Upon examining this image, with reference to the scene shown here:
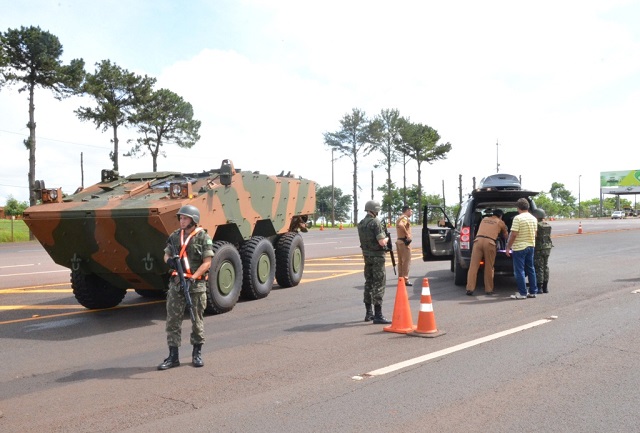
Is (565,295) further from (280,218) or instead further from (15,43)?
(15,43)

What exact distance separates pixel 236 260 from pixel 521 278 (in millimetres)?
4881

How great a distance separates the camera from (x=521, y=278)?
1015 cm

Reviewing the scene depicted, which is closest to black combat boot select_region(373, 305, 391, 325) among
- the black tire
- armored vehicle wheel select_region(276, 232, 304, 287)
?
armored vehicle wheel select_region(276, 232, 304, 287)

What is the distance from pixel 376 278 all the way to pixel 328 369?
8.10ft

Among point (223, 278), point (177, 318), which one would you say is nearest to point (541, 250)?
point (223, 278)

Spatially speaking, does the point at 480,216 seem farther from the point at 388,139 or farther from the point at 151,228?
the point at 388,139

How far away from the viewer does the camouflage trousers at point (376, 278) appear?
8.01m

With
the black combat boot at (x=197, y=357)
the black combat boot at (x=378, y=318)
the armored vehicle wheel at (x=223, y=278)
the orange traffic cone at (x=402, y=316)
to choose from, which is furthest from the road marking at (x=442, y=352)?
the armored vehicle wheel at (x=223, y=278)

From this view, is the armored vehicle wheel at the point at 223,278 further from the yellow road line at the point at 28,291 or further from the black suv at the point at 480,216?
the black suv at the point at 480,216

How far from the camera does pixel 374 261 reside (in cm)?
806

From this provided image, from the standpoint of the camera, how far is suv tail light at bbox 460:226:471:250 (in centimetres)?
1108

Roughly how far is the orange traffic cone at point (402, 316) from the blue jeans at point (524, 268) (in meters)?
→ 3.48

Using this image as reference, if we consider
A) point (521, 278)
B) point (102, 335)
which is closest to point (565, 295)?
point (521, 278)

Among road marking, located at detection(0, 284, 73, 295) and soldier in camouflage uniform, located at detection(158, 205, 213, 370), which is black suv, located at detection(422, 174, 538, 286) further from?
road marking, located at detection(0, 284, 73, 295)
